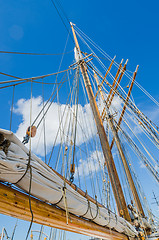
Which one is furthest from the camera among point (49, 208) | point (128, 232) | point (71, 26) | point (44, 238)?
point (71, 26)

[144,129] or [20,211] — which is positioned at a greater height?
[144,129]

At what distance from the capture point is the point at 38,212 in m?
2.26

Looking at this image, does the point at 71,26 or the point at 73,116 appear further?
the point at 71,26

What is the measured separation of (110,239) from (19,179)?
341 centimetres

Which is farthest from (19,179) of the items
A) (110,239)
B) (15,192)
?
(110,239)

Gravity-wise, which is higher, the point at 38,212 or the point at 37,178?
the point at 37,178

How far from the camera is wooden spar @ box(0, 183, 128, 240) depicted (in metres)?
1.92

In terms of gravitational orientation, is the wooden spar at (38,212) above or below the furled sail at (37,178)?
below

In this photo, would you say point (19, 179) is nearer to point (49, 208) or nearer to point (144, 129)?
point (49, 208)

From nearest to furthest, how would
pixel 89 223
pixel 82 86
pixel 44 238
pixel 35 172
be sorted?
1. pixel 35 172
2. pixel 89 223
3. pixel 44 238
4. pixel 82 86

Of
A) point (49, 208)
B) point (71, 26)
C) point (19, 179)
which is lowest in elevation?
point (49, 208)

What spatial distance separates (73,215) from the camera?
292 cm

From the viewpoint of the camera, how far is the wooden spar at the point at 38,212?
6.29ft

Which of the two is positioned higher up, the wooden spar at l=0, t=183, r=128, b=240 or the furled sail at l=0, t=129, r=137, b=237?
the furled sail at l=0, t=129, r=137, b=237
